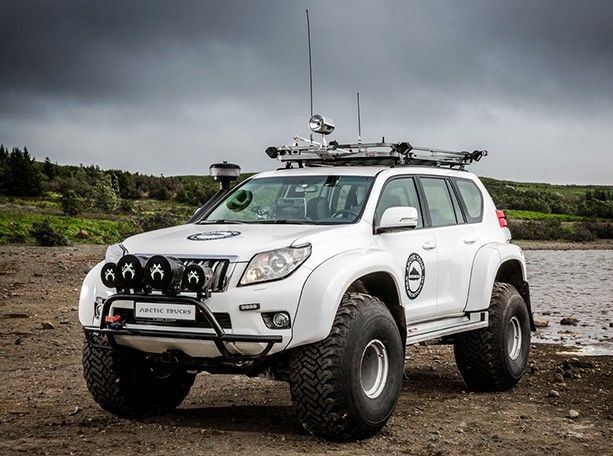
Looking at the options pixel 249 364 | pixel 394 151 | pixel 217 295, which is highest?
pixel 394 151

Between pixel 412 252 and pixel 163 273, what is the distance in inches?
95.9

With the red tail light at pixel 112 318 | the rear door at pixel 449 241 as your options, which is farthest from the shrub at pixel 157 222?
the red tail light at pixel 112 318

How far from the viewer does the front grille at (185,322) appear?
23.2 ft

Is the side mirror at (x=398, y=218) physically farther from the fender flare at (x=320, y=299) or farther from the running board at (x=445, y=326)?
the running board at (x=445, y=326)

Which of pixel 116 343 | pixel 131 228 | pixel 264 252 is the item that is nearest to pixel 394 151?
pixel 264 252

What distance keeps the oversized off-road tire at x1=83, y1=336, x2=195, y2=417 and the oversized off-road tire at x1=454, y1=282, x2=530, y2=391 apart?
3.14 m

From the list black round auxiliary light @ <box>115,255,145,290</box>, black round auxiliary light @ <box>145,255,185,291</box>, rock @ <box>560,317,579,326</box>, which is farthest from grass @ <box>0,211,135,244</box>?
black round auxiliary light @ <box>145,255,185,291</box>

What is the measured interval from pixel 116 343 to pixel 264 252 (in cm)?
141

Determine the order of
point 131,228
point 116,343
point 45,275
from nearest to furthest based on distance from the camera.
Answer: point 116,343 → point 45,275 → point 131,228

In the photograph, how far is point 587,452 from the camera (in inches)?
290

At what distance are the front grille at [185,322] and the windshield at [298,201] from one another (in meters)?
1.43

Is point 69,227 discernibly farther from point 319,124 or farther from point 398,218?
point 398,218

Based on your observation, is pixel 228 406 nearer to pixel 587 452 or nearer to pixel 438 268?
pixel 438 268

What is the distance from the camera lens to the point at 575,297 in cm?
2338
